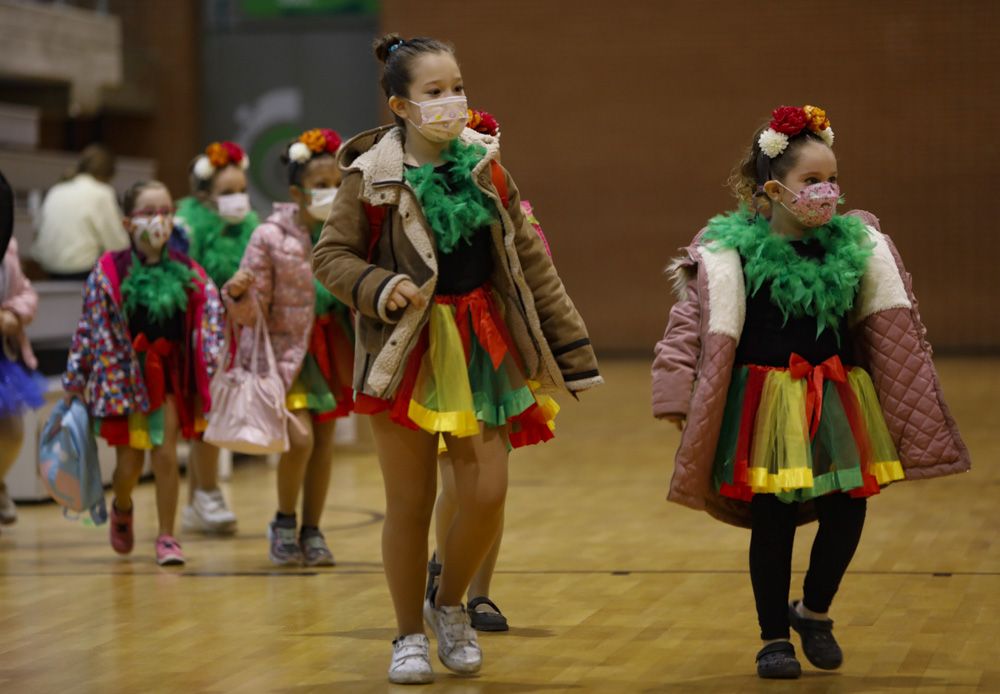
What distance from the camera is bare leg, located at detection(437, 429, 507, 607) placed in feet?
12.8

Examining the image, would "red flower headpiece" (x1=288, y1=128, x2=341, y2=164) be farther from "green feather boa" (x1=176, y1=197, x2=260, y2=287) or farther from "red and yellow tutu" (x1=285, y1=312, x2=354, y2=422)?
"green feather boa" (x1=176, y1=197, x2=260, y2=287)

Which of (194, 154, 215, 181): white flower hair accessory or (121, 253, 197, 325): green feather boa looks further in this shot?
(194, 154, 215, 181): white flower hair accessory

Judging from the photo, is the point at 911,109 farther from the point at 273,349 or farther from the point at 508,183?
the point at 508,183

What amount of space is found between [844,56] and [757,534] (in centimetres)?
1199

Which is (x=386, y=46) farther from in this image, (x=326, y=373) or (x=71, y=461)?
(x=71, y=461)

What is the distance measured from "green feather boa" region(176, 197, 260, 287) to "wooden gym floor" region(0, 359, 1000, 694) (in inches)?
44.9

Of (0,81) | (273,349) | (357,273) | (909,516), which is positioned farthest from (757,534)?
(0,81)

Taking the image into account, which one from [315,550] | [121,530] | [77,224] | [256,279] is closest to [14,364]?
[121,530]

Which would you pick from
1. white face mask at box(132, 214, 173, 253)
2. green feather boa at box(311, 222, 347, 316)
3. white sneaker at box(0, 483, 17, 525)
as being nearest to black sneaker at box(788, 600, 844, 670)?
green feather boa at box(311, 222, 347, 316)

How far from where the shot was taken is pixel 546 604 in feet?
16.3

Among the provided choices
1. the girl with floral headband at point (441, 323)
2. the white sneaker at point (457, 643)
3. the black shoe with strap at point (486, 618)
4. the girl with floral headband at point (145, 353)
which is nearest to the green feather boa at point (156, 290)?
the girl with floral headband at point (145, 353)

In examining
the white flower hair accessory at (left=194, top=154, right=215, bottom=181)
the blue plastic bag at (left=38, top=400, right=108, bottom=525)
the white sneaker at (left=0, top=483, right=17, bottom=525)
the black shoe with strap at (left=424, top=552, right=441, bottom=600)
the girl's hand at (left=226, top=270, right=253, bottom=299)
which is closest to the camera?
the black shoe with strap at (left=424, top=552, right=441, bottom=600)

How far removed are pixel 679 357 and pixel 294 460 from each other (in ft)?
7.80

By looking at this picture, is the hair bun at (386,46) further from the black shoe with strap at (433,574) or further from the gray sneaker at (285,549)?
the gray sneaker at (285,549)
